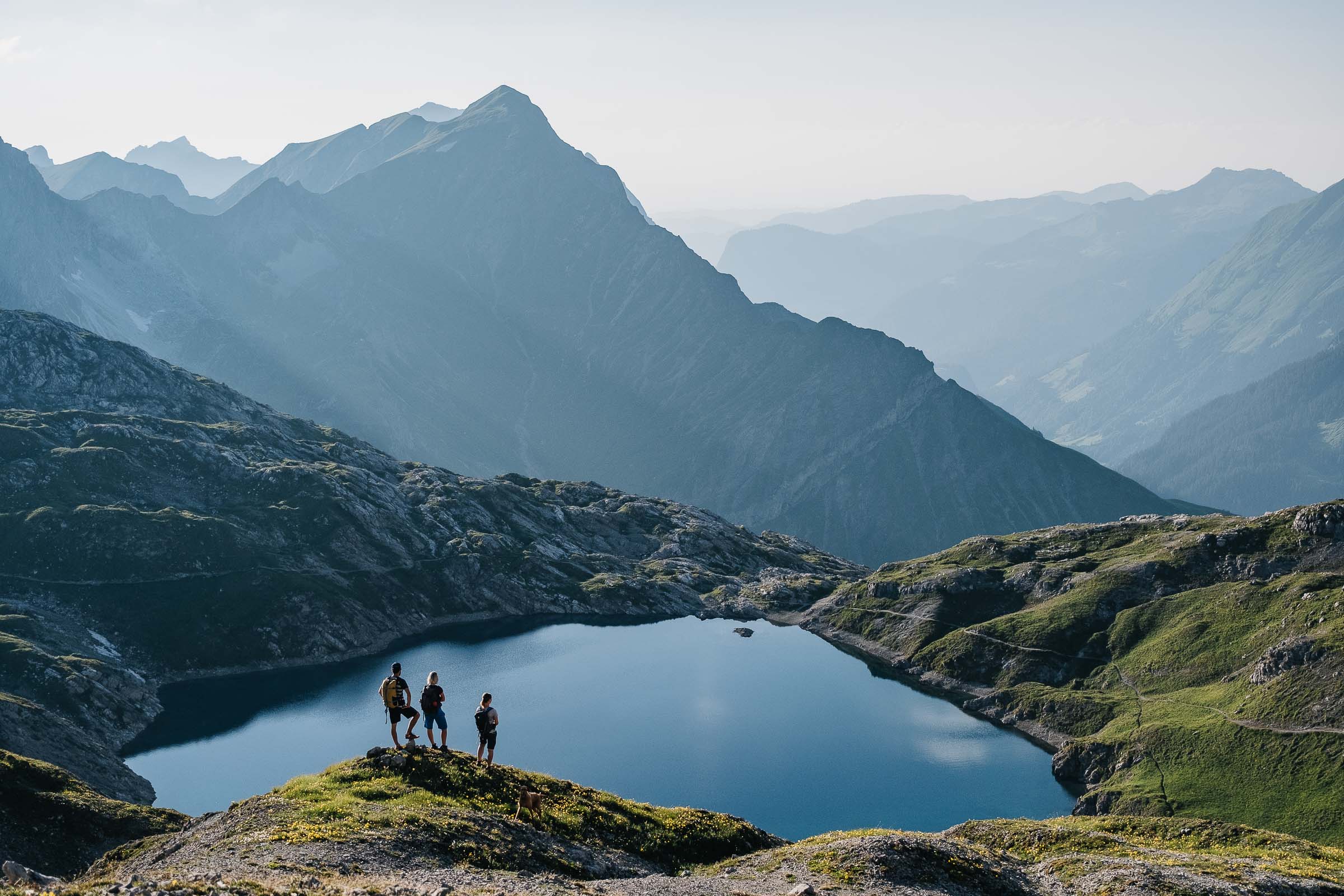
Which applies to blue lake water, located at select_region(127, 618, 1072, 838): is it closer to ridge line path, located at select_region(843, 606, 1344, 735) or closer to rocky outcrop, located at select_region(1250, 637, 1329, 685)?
ridge line path, located at select_region(843, 606, 1344, 735)

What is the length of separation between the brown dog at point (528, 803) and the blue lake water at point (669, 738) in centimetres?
6596

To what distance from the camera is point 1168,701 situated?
484 feet

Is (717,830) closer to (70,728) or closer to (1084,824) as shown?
(1084,824)

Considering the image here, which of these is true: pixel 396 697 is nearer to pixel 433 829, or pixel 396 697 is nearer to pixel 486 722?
pixel 486 722

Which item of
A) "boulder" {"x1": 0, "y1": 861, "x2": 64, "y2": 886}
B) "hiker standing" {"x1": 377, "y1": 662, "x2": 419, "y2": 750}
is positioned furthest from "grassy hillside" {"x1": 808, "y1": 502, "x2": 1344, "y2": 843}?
"boulder" {"x1": 0, "y1": 861, "x2": 64, "y2": 886}

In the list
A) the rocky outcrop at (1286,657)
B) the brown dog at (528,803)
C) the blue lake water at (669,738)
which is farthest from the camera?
the rocky outcrop at (1286,657)

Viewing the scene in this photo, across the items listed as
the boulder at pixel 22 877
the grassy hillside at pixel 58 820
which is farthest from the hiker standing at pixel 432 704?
the grassy hillside at pixel 58 820

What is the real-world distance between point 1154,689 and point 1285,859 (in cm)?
8480

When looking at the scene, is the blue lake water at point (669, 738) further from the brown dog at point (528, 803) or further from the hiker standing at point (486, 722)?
the hiker standing at point (486, 722)

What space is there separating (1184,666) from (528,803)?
4900 inches

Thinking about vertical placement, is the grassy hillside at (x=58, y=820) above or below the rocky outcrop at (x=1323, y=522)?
below

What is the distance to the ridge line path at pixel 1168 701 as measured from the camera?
126250 millimetres

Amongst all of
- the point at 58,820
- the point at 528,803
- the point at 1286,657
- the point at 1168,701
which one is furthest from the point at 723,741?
the point at 528,803

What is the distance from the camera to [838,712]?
16525cm
